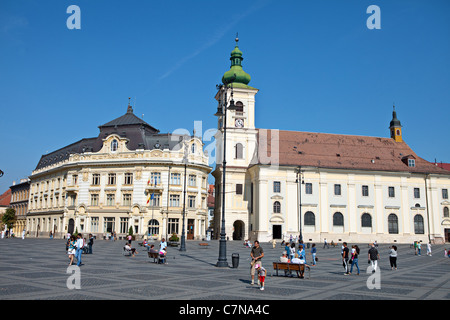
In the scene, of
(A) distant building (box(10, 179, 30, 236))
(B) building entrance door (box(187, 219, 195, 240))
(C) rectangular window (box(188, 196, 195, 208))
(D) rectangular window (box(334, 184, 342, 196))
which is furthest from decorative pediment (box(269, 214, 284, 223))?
(A) distant building (box(10, 179, 30, 236))

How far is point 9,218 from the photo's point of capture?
274 ft

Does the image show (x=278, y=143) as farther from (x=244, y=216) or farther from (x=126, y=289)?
(x=126, y=289)

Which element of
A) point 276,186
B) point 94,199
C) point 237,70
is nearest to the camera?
point 276,186

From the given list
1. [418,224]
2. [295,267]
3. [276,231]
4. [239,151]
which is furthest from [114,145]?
[295,267]

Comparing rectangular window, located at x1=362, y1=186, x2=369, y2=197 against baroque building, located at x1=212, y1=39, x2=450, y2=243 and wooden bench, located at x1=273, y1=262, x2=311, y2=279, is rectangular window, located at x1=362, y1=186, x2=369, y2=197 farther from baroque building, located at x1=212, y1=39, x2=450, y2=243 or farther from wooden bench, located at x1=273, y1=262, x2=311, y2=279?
wooden bench, located at x1=273, y1=262, x2=311, y2=279

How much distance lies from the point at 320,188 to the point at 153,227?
2453 cm

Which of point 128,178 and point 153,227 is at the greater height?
point 128,178

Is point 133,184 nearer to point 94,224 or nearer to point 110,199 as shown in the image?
point 110,199

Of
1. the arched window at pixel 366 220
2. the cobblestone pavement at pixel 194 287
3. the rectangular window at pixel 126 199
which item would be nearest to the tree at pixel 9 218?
the rectangular window at pixel 126 199

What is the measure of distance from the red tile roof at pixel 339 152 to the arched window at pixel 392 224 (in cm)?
706

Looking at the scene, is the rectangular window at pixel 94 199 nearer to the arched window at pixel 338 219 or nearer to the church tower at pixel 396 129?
the arched window at pixel 338 219

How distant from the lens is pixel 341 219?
5791cm

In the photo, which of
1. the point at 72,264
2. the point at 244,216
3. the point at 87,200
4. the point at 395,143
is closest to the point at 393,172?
the point at 395,143

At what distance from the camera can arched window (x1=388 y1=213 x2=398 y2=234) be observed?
59219 mm
